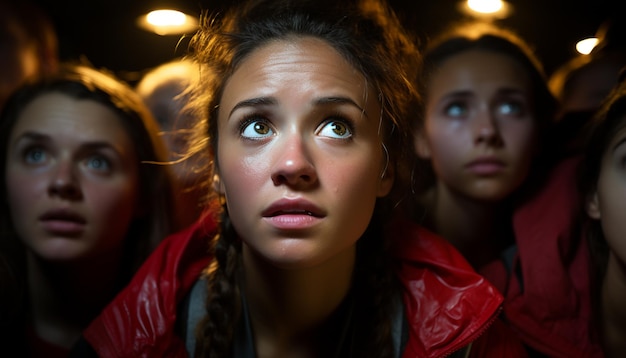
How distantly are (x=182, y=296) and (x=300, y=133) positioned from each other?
1.68 ft

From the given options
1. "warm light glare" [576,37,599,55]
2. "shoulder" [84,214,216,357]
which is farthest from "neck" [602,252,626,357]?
"shoulder" [84,214,216,357]

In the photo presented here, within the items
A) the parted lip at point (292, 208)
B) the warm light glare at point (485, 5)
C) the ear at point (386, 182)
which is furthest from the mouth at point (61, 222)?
the warm light glare at point (485, 5)

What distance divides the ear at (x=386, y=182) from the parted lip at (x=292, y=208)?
0.25 meters

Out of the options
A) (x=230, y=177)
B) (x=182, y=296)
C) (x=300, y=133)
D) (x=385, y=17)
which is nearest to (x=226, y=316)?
(x=182, y=296)

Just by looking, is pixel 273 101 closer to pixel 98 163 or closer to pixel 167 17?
pixel 98 163

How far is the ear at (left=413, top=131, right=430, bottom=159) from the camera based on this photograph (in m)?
1.87

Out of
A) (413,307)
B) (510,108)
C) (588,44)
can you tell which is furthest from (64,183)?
(588,44)

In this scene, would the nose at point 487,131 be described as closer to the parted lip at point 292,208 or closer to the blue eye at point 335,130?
the blue eye at point 335,130

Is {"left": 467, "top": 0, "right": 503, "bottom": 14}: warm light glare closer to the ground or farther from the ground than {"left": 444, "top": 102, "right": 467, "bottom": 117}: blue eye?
farther from the ground

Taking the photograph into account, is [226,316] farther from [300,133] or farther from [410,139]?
[410,139]

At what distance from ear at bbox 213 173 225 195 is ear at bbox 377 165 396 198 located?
37 centimetres

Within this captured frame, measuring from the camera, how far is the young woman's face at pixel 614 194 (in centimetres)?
137

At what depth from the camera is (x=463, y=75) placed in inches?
70.6

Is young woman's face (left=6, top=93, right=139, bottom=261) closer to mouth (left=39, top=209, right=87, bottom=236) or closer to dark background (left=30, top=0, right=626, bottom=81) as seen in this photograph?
mouth (left=39, top=209, right=87, bottom=236)
